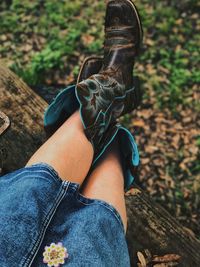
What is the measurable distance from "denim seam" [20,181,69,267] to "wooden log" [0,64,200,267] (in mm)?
841

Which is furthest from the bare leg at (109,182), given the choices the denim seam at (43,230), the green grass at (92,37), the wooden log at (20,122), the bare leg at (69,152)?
the green grass at (92,37)

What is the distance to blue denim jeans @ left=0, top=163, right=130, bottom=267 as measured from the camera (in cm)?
160

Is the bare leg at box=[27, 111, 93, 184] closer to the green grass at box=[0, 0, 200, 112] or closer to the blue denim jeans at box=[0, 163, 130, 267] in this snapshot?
Answer: the blue denim jeans at box=[0, 163, 130, 267]

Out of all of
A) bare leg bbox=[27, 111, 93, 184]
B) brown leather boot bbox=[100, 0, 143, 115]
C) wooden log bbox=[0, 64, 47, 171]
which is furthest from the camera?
brown leather boot bbox=[100, 0, 143, 115]

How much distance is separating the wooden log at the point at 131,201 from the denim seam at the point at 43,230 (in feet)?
2.76

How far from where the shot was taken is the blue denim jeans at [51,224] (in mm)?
1602

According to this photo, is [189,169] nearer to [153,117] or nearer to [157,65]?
[153,117]

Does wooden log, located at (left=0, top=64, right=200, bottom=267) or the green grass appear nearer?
wooden log, located at (left=0, top=64, right=200, bottom=267)

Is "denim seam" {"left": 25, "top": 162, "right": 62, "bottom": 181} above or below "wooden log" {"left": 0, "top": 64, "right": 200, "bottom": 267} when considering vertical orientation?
above

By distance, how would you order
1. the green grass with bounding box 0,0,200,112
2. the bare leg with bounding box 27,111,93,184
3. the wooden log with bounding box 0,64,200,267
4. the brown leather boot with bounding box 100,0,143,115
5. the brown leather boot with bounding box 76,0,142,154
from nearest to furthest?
the bare leg with bounding box 27,111,93,184 → the brown leather boot with bounding box 76,0,142,154 → the wooden log with bounding box 0,64,200,267 → the brown leather boot with bounding box 100,0,143,115 → the green grass with bounding box 0,0,200,112

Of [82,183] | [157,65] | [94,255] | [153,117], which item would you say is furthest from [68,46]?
[94,255]

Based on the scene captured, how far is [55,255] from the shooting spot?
5.35ft

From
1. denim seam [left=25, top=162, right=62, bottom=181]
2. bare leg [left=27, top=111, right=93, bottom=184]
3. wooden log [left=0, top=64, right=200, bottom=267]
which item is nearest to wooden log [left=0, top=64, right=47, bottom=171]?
wooden log [left=0, top=64, right=200, bottom=267]

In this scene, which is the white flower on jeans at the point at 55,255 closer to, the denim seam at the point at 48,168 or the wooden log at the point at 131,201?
the denim seam at the point at 48,168
